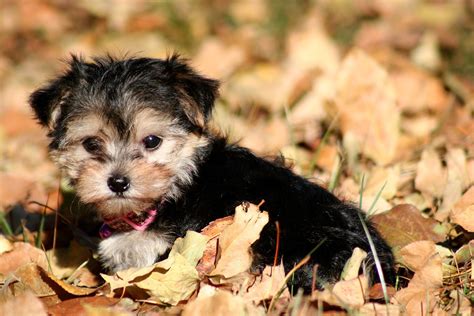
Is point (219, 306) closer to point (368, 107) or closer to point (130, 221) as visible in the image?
point (130, 221)

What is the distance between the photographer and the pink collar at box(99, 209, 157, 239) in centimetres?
516

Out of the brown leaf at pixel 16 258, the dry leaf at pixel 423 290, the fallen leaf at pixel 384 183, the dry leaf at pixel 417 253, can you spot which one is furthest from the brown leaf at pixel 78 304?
the fallen leaf at pixel 384 183

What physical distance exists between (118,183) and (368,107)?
3274mm

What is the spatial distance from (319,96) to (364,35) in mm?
3155

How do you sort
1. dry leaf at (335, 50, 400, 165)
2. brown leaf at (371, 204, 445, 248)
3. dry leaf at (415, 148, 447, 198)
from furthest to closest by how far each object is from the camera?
1. dry leaf at (335, 50, 400, 165)
2. dry leaf at (415, 148, 447, 198)
3. brown leaf at (371, 204, 445, 248)

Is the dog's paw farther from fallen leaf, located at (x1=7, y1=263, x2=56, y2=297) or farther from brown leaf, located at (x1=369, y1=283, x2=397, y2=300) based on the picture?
brown leaf, located at (x1=369, y1=283, x2=397, y2=300)

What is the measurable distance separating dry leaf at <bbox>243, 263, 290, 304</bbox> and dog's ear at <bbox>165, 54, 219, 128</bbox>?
126 cm

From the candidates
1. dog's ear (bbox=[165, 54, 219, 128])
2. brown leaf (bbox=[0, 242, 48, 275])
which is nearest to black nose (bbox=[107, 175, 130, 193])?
dog's ear (bbox=[165, 54, 219, 128])

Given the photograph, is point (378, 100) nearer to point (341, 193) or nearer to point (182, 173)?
point (341, 193)

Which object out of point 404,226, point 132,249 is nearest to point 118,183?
point 132,249

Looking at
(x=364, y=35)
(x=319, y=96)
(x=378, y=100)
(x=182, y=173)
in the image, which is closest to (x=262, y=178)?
(x=182, y=173)

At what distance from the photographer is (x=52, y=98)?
5.27m

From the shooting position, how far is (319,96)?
8.32 m

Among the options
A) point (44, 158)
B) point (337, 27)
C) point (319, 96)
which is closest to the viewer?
point (319, 96)
